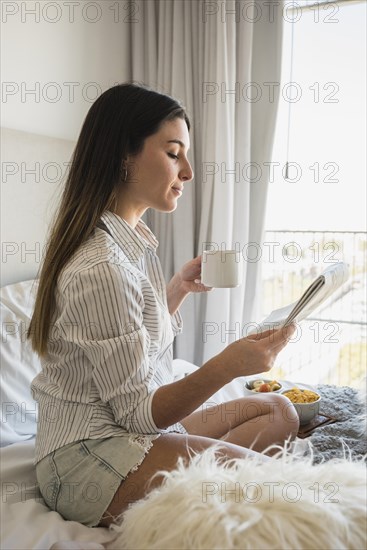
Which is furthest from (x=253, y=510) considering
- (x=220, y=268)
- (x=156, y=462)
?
(x=220, y=268)

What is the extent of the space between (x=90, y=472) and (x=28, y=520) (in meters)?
0.16

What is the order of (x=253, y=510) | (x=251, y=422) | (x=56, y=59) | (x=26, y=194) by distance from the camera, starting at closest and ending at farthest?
(x=253, y=510), (x=251, y=422), (x=26, y=194), (x=56, y=59)

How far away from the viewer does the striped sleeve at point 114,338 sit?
3.62ft

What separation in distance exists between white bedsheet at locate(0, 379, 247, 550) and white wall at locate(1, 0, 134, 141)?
1.48 meters

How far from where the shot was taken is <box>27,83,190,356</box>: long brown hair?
129 centimetres

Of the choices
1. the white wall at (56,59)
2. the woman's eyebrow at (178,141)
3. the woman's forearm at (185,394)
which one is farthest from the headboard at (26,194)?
the woman's forearm at (185,394)

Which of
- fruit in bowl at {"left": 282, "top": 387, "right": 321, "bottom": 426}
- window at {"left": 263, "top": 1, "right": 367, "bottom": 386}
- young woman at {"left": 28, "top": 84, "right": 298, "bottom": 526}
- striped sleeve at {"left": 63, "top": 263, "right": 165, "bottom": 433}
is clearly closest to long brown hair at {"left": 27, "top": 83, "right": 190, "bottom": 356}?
young woman at {"left": 28, "top": 84, "right": 298, "bottom": 526}

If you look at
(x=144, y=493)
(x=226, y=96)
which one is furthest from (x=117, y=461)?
(x=226, y=96)

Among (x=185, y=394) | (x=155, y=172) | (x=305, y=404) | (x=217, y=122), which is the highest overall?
(x=217, y=122)

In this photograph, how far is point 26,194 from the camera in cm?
228

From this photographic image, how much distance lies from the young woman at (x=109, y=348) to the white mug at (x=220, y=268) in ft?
0.79

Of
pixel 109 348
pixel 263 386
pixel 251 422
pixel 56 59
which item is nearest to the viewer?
pixel 109 348

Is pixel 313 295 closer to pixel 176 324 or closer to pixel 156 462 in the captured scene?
pixel 156 462

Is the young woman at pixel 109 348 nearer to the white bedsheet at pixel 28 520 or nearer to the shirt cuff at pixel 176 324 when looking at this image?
the white bedsheet at pixel 28 520
